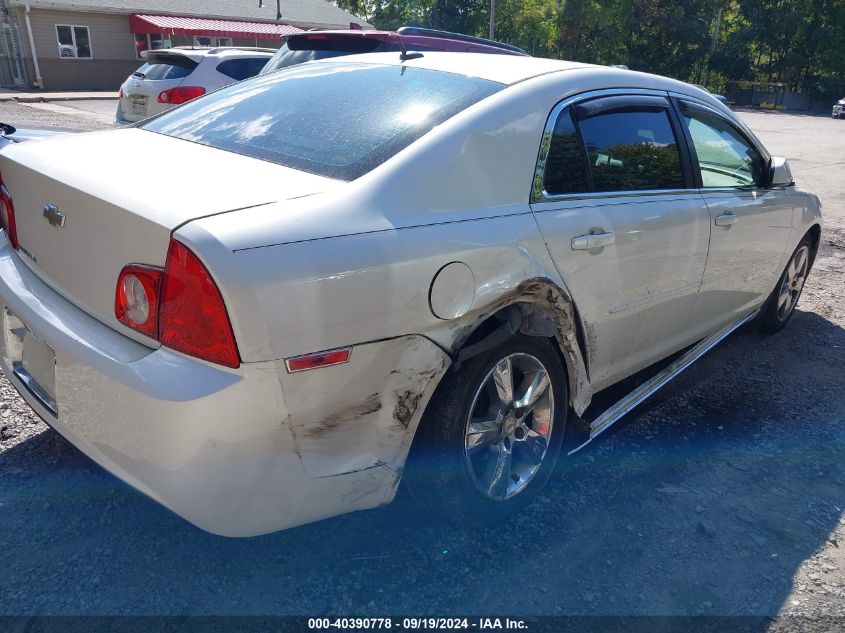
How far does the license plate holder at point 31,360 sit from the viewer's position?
7.30 feet

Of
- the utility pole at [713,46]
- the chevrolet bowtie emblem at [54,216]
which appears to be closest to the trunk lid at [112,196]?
the chevrolet bowtie emblem at [54,216]

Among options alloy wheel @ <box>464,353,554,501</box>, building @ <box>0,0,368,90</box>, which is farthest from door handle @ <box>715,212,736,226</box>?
building @ <box>0,0,368,90</box>

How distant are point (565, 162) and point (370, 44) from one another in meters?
4.64

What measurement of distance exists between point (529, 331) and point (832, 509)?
5.47 feet

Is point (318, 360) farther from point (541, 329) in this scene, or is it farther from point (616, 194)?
point (616, 194)

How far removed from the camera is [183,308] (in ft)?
6.06

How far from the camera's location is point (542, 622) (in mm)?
2277

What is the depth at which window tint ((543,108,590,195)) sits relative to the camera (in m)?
2.64

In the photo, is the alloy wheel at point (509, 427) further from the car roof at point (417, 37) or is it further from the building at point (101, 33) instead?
the building at point (101, 33)

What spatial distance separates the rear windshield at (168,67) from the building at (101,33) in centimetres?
2019

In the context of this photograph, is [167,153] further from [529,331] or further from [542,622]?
[542,622]

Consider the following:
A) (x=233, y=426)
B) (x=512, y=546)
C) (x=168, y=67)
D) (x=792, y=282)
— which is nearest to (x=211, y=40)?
(x=168, y=67)

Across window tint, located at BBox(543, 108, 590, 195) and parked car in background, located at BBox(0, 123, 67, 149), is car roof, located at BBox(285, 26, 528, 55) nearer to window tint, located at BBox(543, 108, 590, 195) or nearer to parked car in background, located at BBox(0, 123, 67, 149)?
parked car in background, located at BBox(0, 123, 67, 149)

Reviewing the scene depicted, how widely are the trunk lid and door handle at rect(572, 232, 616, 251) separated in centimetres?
101
